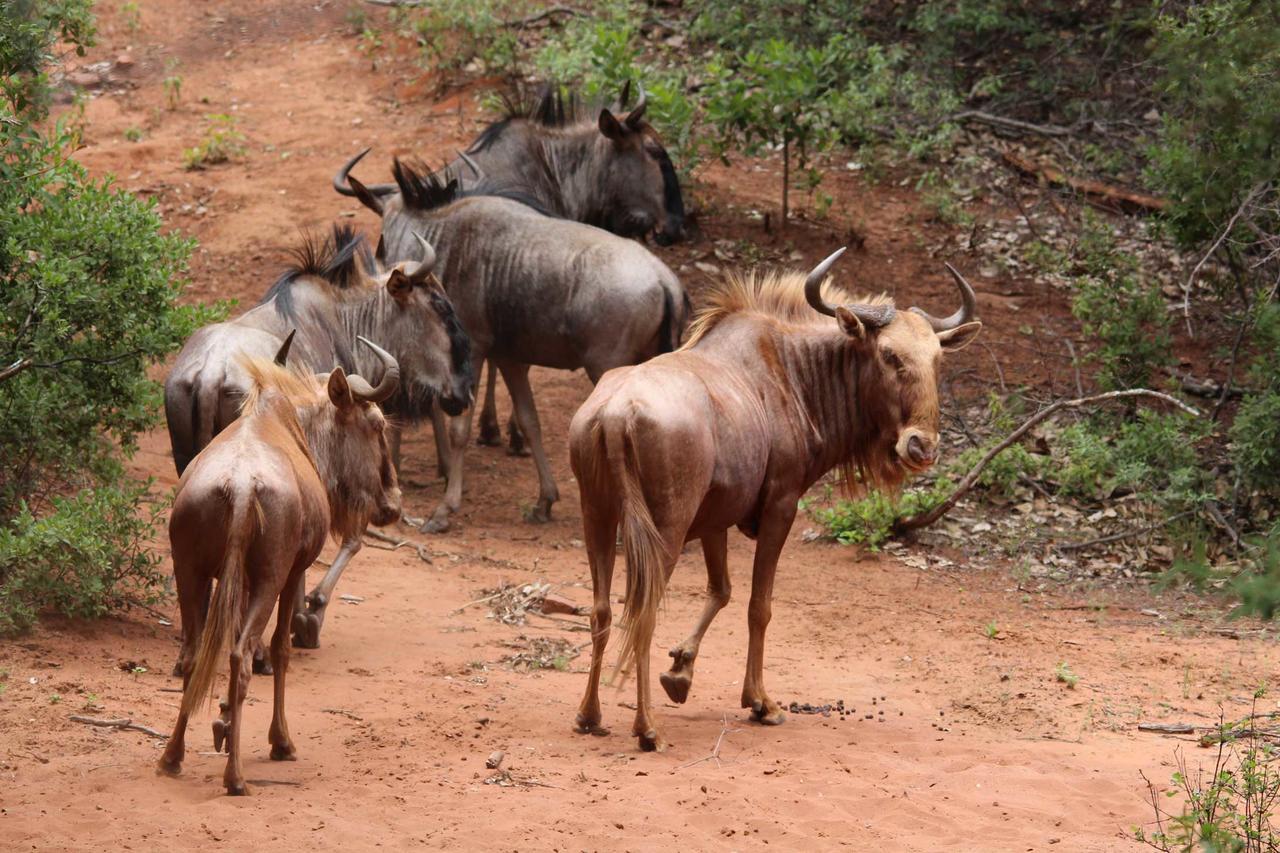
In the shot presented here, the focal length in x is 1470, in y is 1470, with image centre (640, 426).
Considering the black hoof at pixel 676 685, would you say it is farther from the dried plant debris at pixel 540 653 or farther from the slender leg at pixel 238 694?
the slender leg at pixel 238 694

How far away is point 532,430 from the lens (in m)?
11.6

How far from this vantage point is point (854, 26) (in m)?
16.8

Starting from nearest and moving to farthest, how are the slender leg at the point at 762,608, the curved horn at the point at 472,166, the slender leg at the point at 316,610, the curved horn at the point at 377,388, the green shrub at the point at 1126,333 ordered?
the curved horn at the point at 377,388
the slender leg at the point at 762,608
the slender leg at the point at 316,610
the green shrub at the point at 1126,333
the curved horn at the point at 472,166

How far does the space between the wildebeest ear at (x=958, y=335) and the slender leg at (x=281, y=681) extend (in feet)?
11.9

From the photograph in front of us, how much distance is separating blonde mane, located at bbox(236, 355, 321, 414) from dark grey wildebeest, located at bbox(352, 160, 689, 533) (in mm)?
3949

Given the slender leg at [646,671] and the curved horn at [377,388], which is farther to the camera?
the curved horn at [377,388]

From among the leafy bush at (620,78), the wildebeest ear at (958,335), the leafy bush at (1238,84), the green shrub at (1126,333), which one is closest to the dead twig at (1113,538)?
the green shrub at (1126,333)

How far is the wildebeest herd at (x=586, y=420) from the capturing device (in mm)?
6117

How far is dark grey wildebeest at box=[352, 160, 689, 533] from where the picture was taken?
35.9 feet

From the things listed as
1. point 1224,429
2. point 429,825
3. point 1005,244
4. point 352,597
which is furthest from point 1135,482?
point 429,825

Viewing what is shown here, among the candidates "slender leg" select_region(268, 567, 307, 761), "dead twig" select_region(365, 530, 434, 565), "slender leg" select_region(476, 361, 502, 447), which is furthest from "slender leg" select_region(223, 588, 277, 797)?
"slender leg" select_region(476, 361, 502, 447)

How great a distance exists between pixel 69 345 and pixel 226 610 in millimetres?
3342

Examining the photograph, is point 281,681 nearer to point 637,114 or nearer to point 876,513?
point 876,513

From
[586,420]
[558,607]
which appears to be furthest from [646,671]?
[558,607]
